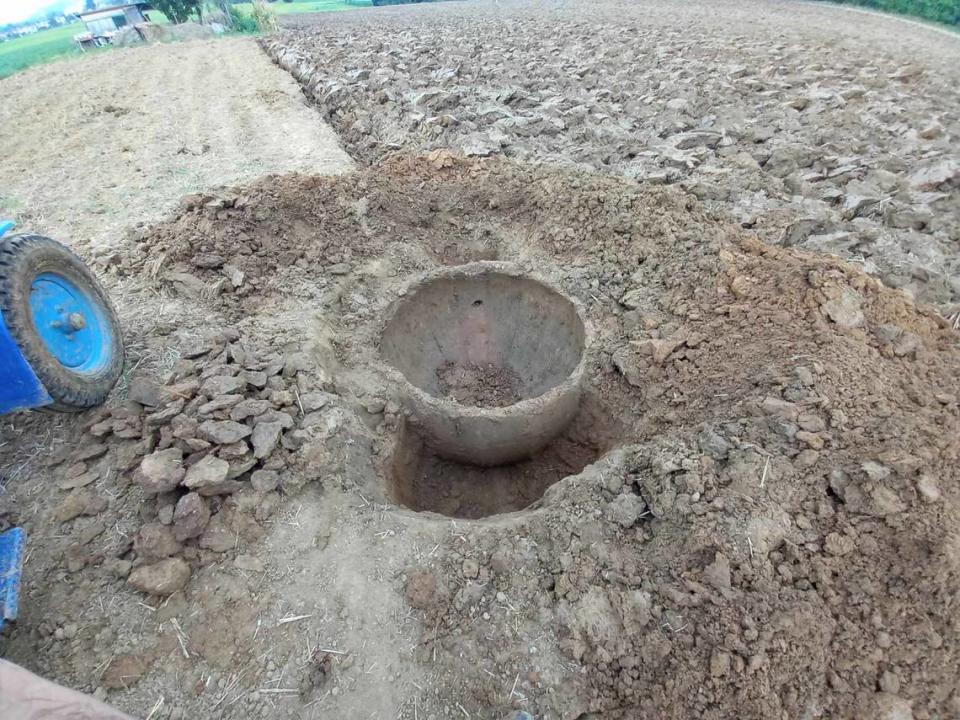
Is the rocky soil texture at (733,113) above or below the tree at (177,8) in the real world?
below

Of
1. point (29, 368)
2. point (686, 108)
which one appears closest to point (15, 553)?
point (29, 368)

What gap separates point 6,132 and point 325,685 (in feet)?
40.0

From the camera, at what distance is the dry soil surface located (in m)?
6.73

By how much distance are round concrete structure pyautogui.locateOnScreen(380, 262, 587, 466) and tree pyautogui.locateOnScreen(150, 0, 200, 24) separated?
24.2m

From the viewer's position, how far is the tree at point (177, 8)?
21250 mm

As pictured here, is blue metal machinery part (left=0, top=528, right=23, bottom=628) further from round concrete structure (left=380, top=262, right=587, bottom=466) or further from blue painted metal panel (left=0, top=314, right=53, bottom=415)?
round concrete structure (left=380, top=262, right=587, bottom=466)

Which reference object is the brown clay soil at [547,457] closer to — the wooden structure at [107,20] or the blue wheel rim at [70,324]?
the blue wheel rim at [70,324]

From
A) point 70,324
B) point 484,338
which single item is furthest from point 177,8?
point 70,324

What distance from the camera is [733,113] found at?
726 cm

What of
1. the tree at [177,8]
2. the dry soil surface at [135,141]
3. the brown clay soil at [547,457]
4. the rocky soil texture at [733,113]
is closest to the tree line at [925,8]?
the rocky soil texture at [733,113]

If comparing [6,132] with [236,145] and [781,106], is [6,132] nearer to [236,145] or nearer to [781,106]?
[236,145]

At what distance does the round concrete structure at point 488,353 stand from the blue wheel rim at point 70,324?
216 centimetres

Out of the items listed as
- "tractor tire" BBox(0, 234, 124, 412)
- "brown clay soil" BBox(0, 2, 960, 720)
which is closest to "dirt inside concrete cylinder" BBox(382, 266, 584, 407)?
"brown clay soil" BBox(0, 2, 960, 720)

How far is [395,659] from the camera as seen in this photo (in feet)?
8.99
